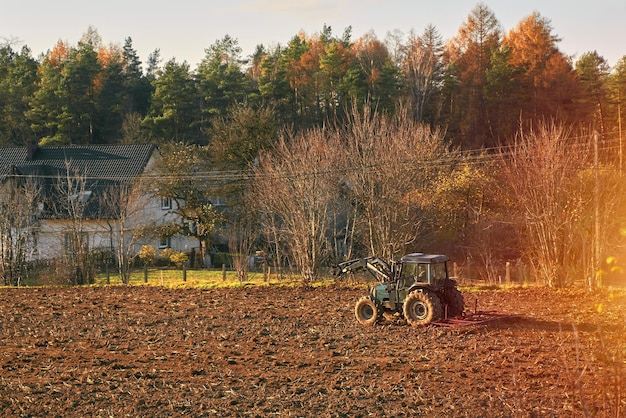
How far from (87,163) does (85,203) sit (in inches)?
476

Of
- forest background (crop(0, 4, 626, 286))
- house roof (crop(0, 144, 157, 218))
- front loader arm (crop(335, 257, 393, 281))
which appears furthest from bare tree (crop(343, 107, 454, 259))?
house roof (crop(0, 144, 157, 218))

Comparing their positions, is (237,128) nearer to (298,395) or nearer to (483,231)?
(483,231)

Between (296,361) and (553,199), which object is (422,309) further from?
(553,199)

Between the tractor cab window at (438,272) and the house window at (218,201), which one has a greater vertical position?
the house window at (218,201)

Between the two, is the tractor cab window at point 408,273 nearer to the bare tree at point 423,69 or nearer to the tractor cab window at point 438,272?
the tractor cab window at point 438,272

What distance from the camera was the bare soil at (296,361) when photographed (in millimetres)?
9703

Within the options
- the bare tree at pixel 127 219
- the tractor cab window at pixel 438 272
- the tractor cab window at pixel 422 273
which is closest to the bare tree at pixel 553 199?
the tractor cab window at pixel 438 272

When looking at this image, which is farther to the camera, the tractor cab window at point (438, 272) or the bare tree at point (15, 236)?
the bare tree at point (15, 236)

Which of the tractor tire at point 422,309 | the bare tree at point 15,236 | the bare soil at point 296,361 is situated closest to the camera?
the bare soil at point 296,361

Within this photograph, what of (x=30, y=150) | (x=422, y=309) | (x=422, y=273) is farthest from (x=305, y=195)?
(x=30, y=150)

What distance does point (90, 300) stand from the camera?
22.5 meters

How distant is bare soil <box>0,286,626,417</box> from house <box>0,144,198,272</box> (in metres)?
10.9

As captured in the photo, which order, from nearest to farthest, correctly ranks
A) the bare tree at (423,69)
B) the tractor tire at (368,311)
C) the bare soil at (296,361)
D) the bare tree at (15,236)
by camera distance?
the bare soil at (296,361)
the tractor tire at (368,311)
the bare tree at (15,236)
the bare tree at (423,69)

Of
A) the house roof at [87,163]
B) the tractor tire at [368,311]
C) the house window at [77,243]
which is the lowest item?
the tractor tire at [368,311]
